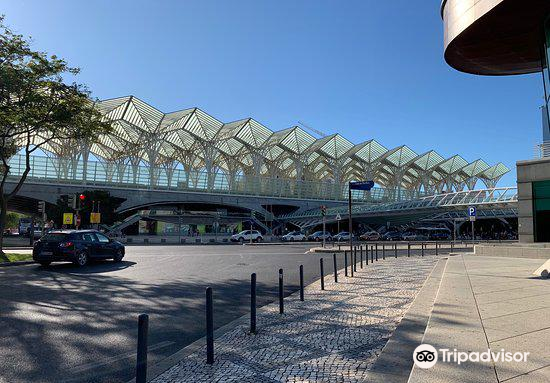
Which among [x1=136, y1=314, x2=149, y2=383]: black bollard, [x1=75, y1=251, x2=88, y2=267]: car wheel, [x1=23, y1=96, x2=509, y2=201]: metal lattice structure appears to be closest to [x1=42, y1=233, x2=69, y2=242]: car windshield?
→ [x1=75, y1=251, x2=88, y2=267]: car wheel

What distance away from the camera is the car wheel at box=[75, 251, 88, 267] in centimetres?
1686

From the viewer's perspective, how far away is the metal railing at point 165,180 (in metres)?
71.1

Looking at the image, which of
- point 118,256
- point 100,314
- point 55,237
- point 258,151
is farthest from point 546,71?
point 258,151

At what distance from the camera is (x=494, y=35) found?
19.1 m

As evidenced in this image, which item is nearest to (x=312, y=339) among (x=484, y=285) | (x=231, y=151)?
(x=484, y=285)

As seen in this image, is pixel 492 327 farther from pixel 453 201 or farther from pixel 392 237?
pixel 392 237

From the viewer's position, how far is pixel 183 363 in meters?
Answer: 5.11

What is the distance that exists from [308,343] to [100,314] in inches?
167

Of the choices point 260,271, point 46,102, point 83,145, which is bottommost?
point 260,271

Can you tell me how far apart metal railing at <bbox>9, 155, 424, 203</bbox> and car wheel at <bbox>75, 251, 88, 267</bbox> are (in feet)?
197

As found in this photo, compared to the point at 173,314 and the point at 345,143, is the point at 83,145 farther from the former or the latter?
the point at 173,314

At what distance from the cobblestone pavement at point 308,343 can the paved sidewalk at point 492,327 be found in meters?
0.78

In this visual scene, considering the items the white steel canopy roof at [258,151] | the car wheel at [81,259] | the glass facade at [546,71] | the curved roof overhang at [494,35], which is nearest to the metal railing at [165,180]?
the white steel canopy roof at [258,151]

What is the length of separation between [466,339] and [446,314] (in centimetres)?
162
